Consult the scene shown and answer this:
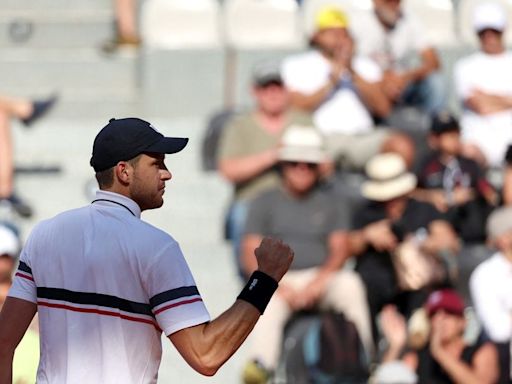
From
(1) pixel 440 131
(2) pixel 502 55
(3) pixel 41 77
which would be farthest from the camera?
(3) pixel 41 77

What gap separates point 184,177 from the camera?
9703 mm

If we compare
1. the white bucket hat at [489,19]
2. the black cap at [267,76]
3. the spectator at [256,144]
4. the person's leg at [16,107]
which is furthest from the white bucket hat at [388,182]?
the person's leg at [16,107]

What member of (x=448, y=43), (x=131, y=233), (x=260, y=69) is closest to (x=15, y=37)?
(x=260, y=69)

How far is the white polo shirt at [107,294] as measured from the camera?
3680mm

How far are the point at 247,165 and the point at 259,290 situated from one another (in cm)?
508

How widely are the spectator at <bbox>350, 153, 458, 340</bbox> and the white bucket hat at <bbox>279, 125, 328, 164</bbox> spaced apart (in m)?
0.39

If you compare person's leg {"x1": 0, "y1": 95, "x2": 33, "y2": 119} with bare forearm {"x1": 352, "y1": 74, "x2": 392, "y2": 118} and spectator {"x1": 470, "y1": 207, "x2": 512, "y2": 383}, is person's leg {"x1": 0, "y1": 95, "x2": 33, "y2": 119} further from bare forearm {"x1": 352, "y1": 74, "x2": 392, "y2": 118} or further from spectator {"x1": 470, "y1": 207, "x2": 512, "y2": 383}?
spectator {"x1": 470, "y1": 207, "x2": 512, "y2": 383}

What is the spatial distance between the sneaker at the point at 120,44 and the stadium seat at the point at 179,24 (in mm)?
76

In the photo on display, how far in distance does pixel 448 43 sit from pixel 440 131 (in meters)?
1.71

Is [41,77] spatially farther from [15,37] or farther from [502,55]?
[502,55]

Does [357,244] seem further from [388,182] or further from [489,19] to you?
[489,19]

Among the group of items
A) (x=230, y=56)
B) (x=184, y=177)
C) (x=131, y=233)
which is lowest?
(x=184, y=177)

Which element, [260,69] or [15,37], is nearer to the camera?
[260,69]

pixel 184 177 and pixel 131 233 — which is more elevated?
pixel 131 233
